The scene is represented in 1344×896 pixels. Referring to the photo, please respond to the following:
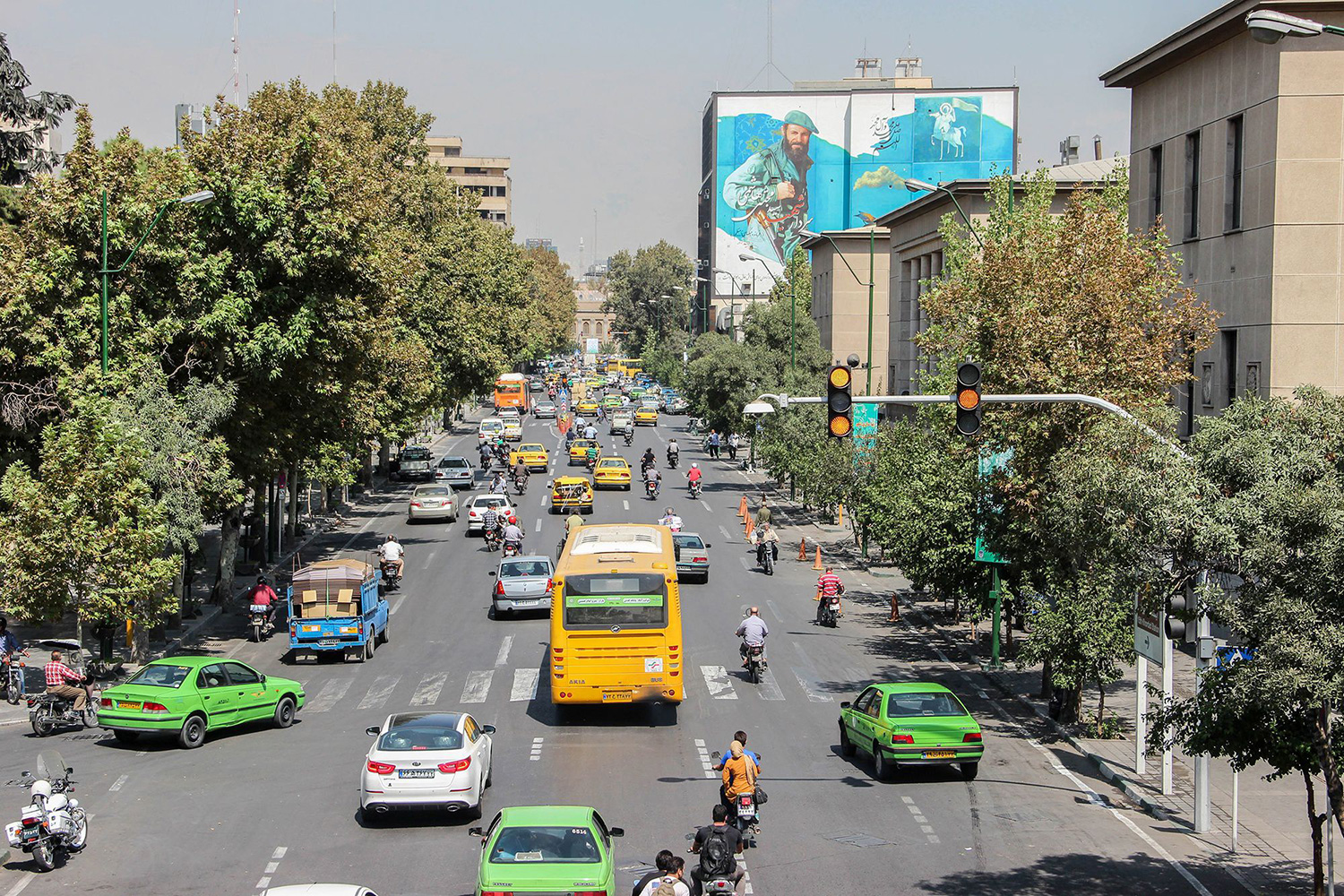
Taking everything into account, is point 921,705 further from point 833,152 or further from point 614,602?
point 833,152

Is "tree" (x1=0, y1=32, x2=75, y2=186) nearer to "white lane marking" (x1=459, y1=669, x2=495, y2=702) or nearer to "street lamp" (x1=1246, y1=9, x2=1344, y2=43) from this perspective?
"white lane marking" (x1=459, y1=669, x2=495, y2=702)

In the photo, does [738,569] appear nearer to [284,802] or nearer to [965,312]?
[965,312]

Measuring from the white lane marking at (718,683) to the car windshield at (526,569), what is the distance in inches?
295

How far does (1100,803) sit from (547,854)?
10.1 m

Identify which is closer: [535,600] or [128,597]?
[128,597]

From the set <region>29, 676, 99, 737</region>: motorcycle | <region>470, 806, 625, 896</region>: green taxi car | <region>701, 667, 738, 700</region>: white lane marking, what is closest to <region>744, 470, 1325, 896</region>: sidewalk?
<region>701, 667, 738, 700</region>: white lane marking

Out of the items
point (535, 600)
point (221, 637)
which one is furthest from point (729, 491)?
point (221, 637)

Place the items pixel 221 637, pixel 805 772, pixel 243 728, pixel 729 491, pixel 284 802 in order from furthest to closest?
pixel 729 491, pixel 221 637, pixel 243 728, pixel 805 772, pixel 284 802

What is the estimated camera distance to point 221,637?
3225 centimetres

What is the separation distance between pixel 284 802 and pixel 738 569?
84.5 feet

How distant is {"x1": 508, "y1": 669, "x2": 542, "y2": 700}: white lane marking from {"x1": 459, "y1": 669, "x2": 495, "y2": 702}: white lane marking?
53 cm

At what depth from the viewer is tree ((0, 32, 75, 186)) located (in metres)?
43.5

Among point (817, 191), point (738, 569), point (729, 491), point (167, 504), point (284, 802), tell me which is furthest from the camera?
point (817, 191)

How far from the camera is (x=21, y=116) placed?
4431 cm
